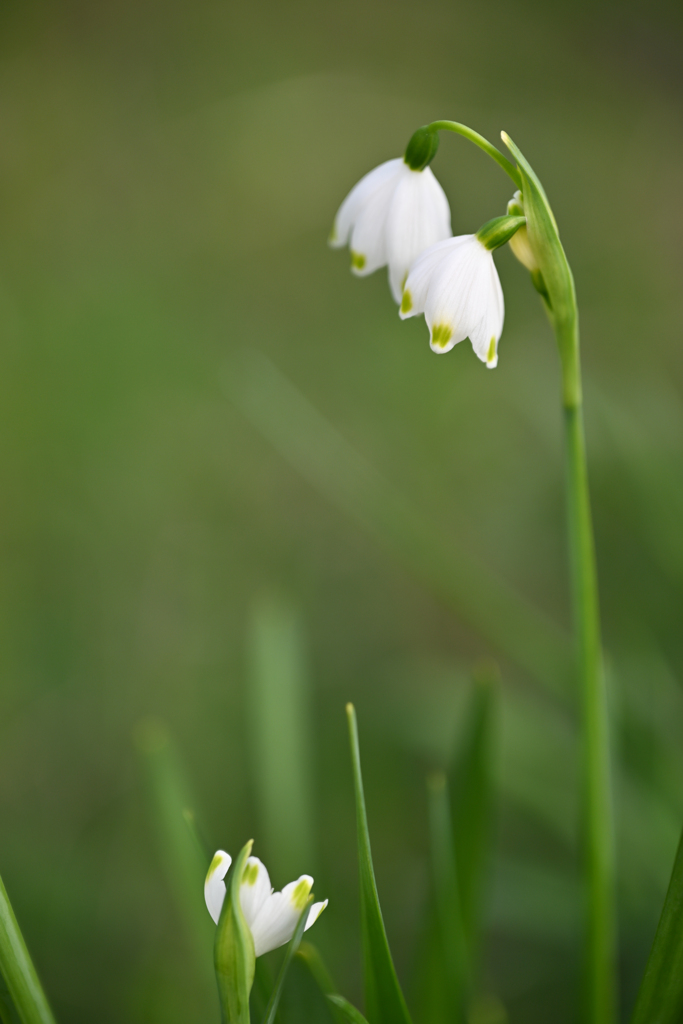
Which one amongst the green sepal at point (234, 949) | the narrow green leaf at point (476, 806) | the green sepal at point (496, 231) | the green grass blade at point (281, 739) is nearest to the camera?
the green sepal at point (234, 949)

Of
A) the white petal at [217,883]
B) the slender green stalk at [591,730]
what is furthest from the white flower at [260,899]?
the slender green stalk at [591,730]

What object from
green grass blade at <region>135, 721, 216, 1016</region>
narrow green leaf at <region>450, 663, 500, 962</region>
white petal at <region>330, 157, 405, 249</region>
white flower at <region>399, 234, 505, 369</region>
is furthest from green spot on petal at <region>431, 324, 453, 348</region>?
green grass blade at <region>135, 721, 216, 1016</region>

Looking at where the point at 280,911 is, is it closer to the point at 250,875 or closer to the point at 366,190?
the point at 250,875

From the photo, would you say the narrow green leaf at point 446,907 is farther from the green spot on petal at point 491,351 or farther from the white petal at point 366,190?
the white petal at point 366,190

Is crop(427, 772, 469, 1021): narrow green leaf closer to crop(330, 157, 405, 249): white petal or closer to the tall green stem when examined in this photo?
the tall green stem

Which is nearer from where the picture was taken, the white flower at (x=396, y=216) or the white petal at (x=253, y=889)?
the white petal at (x=253, y=889)

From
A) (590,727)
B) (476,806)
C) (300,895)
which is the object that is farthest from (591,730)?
(300,895)

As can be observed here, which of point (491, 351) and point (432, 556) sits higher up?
point (491, 351)
